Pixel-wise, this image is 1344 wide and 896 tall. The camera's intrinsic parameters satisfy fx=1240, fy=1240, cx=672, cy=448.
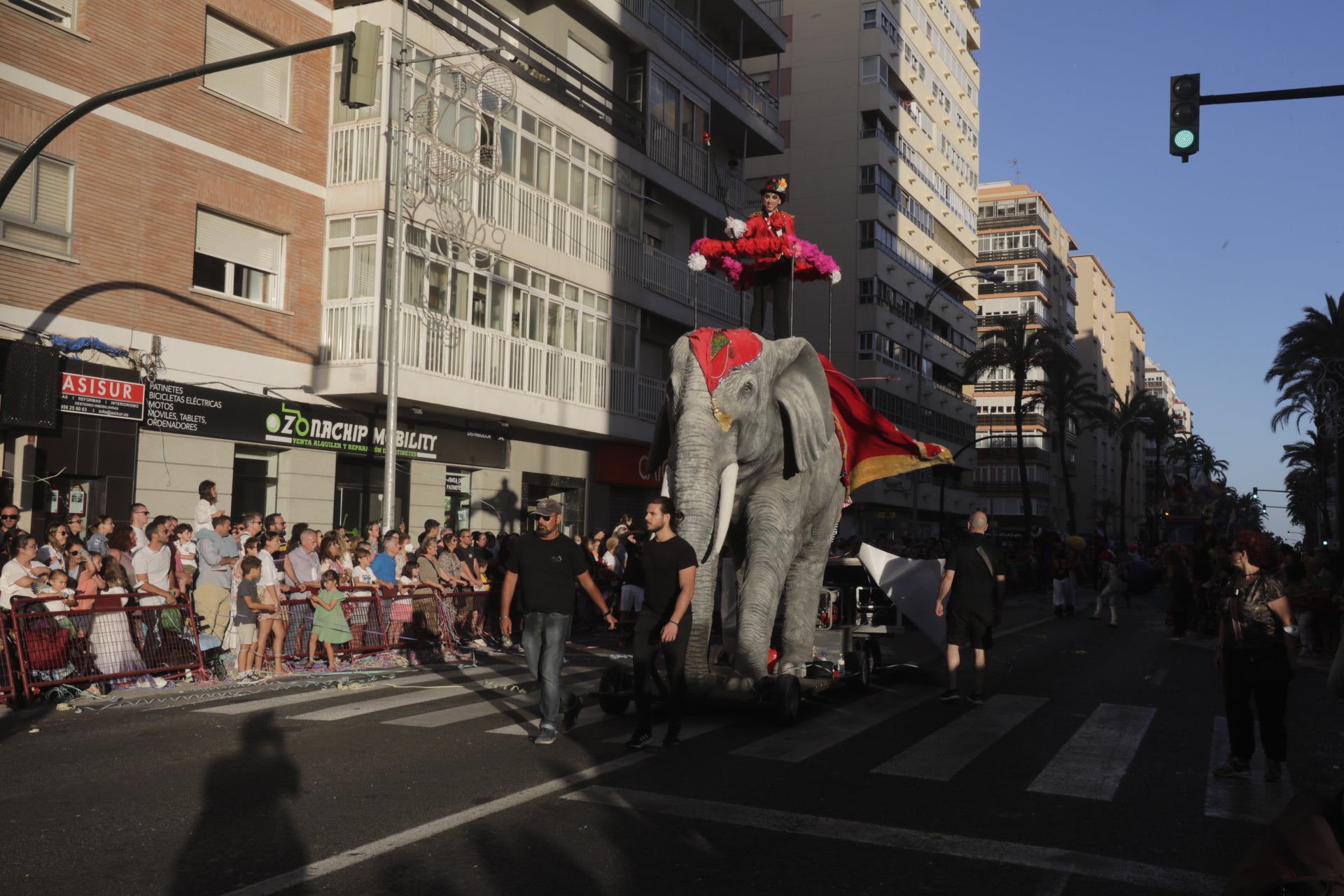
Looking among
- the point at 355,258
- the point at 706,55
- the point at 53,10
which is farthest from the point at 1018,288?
the point at 53,10

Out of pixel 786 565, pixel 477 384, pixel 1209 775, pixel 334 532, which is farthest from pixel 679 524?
pixel 477 384

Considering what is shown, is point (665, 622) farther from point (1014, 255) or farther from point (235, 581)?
point (1014, 255)

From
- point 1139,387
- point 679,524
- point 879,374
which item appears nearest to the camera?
point 679,524

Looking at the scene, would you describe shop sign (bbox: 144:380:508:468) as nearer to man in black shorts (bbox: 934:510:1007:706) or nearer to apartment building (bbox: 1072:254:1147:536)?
man in black shorts (bbox: 934:510:1007:706)

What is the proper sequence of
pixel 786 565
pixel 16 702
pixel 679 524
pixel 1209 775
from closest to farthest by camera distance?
1. pixel 1209 775
2. pixel 679 524
3. pixel 786 565
4. pixel 16 702

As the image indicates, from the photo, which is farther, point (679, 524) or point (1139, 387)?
point (1139, 387)

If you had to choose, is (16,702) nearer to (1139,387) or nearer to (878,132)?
(878,132)

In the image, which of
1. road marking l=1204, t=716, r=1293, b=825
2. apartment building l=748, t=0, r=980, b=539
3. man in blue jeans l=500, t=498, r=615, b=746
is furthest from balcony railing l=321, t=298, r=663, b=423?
apartment building l=748, t=0, r=980, b=539

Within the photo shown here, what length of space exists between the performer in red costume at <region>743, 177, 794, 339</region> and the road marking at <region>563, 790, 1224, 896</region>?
5.84m

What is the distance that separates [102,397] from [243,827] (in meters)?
12.2

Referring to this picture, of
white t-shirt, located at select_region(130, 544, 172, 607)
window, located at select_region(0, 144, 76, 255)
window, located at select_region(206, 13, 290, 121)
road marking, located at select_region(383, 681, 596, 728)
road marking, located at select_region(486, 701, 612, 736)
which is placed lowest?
road marking, located at select_region(383, 681, 596, 728)

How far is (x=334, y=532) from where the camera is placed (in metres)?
16.4

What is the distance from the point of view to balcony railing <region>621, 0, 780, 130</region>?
28.4m

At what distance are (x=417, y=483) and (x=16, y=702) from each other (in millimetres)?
12362
